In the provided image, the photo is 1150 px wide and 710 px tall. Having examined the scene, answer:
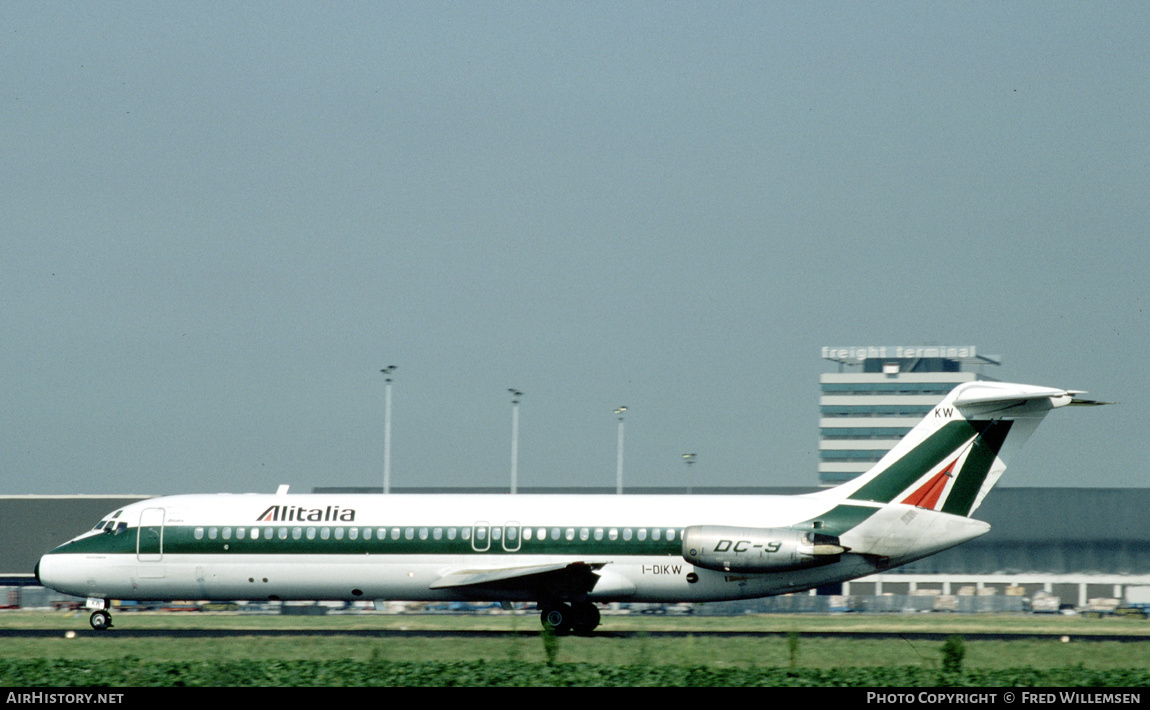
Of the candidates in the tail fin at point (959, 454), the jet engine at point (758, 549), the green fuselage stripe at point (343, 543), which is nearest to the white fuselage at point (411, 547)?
the green fuselage stripe at point (343, 543)

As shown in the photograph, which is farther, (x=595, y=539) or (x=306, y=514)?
(x=306, y=514)

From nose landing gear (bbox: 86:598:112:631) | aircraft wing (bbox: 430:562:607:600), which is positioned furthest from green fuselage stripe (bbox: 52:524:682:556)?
nose landing gear (bbox: 86:598:112:631)

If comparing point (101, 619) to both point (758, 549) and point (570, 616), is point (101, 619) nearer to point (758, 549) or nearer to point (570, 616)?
point (570, 616)

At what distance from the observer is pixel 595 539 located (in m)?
30.8

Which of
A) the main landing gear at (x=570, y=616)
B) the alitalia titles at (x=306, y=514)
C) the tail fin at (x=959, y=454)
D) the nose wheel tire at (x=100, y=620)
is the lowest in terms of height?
the nose wheel tire at (x=100, y=620)

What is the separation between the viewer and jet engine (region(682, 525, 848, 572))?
2978 cm

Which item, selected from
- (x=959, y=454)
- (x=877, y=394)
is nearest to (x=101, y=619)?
(x=959, y=454)

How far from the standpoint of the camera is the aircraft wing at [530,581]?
30.0 m

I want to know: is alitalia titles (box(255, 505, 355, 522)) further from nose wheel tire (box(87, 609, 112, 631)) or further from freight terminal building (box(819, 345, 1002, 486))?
freight terminal building (box(819, 345, 1002, 486))

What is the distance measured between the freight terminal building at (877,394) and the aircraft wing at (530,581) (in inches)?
4558

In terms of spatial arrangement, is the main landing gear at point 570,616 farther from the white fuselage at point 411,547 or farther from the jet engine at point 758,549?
the jet engine at point 758,549

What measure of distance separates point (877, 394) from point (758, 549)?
4832 inches
